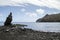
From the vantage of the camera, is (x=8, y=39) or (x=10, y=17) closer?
(x=8, y=39)

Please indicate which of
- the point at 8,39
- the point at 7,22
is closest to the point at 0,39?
the point at 8,39

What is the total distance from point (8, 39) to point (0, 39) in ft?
4.83

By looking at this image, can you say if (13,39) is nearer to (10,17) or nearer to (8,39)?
(8,39)

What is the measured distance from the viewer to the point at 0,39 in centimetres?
2969

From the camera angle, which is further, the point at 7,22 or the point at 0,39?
the point at 7,22

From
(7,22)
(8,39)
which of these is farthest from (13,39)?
(7,22)

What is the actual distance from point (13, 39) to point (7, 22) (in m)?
35.5

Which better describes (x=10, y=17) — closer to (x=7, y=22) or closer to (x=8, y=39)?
(x=7, y=22)

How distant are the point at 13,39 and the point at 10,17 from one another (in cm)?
3598

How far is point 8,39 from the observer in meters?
30.4

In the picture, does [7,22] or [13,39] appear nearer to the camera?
[13,39]

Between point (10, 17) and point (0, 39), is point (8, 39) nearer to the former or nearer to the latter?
point (0, 39)

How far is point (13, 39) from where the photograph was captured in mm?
30453
